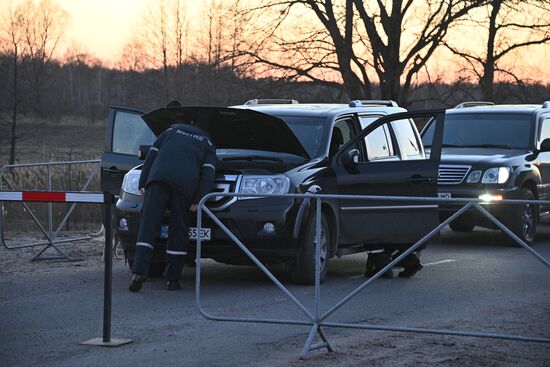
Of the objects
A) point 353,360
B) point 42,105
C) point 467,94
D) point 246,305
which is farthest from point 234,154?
point 42,105

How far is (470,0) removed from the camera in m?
28.8

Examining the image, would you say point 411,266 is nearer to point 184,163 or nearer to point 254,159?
point 254,159

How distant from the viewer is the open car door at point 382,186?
1129 centimetres

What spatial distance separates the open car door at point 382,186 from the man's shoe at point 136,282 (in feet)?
7.43

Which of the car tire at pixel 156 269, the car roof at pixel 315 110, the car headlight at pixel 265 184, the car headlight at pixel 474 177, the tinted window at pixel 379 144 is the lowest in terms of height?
the car tire at pixel 156 269

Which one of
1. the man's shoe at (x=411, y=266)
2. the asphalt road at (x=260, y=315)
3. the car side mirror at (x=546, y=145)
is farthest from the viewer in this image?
the car side mirror at (x=546, y=145)

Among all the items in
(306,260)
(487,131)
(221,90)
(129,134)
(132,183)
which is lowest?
(306,260)

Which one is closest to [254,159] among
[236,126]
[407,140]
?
[236,126]

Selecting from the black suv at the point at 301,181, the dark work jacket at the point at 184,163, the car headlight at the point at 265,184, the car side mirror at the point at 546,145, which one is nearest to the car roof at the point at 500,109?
the car side mirror at the point at 546,145

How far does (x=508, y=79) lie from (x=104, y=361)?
26628 millimetres

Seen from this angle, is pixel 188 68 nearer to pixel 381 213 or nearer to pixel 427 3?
pixel 427 3

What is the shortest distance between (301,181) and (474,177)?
5.89 m

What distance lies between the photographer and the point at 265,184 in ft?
34.6

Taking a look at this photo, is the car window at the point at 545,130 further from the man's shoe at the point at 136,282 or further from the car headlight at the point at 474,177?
the man's shoe at the point at 136,282
